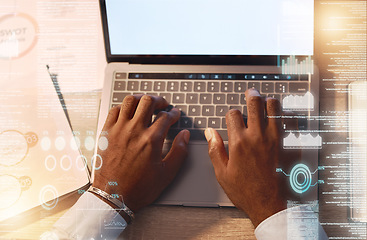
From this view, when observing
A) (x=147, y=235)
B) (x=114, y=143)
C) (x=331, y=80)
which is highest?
(x=331, y=80)

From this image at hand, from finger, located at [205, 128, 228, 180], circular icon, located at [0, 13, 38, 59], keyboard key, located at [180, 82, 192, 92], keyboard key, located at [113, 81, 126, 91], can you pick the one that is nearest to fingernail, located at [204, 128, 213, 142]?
finger, located at [205, 128, 228, 180]

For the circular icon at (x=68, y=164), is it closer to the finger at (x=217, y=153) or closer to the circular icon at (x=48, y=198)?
the circular icon at (x=48, y=198)

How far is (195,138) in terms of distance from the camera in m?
0.50

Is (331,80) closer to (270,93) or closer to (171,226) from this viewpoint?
(270,93)

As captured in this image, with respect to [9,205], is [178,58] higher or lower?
higher

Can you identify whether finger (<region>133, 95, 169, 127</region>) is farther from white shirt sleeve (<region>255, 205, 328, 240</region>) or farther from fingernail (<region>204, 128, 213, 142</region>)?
white shirt sleeve (<region>255, 205, 328, 240</region>)

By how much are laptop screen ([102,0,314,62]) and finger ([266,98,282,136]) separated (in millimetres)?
126

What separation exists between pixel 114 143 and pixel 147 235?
193 millimetres

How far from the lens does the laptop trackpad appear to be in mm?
469

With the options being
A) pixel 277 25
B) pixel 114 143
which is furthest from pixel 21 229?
pixel 277 25

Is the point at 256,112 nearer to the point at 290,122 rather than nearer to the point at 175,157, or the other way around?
the point at 290,122

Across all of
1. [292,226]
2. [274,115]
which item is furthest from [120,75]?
[292,226]

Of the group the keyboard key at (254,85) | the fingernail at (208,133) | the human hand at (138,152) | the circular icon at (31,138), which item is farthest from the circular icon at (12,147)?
the keyboard key at (254,85)

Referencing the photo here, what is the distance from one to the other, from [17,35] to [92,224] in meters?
0.51
